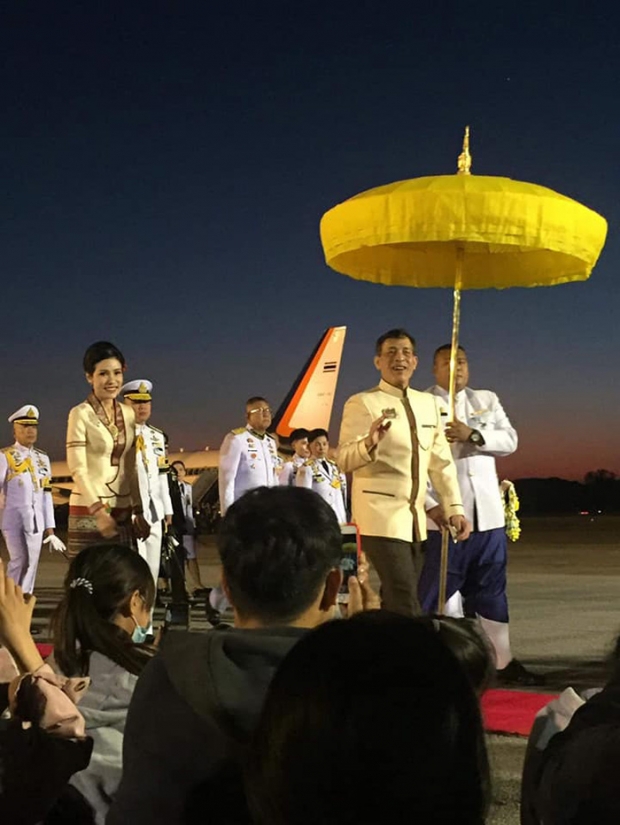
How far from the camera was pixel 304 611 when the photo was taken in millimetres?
1965

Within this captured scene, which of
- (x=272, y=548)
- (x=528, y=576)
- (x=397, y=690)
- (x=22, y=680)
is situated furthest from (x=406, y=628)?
(x=528, y=576)

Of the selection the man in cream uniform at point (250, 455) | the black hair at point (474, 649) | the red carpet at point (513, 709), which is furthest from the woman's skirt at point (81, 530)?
the black hair at point (474, 649)

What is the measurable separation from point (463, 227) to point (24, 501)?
656 cm

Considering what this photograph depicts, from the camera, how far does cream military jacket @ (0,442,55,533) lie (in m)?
10.7

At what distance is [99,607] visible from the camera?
3.01 metres

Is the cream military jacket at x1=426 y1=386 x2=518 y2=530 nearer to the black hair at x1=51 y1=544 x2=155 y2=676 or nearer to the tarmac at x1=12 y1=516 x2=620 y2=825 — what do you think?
the tarmac at x1=12 y1=516 x2=620 y2=825

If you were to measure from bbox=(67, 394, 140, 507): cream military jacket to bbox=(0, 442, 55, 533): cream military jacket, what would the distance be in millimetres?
4221

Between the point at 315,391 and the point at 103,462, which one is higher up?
the point at 315,391

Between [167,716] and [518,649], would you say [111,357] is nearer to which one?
[518,649]

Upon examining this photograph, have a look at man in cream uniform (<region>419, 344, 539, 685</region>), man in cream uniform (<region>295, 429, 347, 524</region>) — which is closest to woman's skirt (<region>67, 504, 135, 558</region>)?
man in cream uniform (<region>419, 344, 539, 685</region>)

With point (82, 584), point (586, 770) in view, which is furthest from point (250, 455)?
point (586, 770)

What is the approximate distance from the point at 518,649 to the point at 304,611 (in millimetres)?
5993

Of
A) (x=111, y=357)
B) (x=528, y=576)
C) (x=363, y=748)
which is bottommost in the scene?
(x=528, y=576)

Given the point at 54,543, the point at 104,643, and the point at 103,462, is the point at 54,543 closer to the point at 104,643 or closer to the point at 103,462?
the point at 103,462
